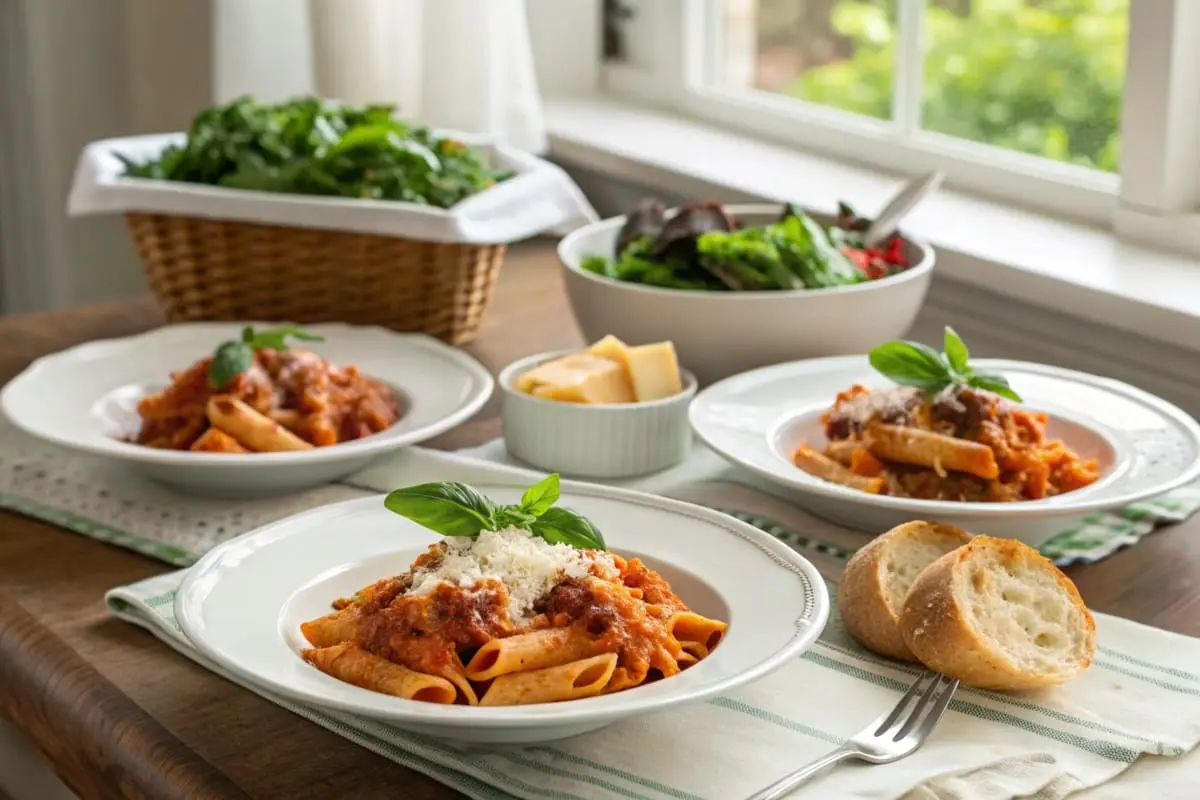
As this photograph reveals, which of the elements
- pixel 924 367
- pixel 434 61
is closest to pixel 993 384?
pixel 924 367

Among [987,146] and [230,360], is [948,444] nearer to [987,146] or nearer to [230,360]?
[230,360]

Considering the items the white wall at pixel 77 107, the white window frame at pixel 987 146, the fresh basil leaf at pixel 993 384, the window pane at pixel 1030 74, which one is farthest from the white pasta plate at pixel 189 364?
the white wall at pixel 77 107

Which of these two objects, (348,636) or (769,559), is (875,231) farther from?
(348,636)

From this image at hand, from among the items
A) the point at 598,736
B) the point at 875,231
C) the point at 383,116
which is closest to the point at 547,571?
the point at 598,736

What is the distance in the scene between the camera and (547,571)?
38.2 inches

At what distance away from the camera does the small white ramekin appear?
1.39m

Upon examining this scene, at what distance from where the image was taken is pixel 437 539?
3.72 ft

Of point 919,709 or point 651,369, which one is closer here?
point 919,709

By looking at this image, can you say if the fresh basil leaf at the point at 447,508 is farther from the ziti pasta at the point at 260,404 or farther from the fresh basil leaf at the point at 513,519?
the ziti pasta at the point at 260,404

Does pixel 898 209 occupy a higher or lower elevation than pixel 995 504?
higher

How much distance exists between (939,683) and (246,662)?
0.45m

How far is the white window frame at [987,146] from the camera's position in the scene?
175cm

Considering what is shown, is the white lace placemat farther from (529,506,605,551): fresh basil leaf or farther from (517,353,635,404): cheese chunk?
(529,506,605,551): fresh basil leaf

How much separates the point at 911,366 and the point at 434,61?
1230mm
